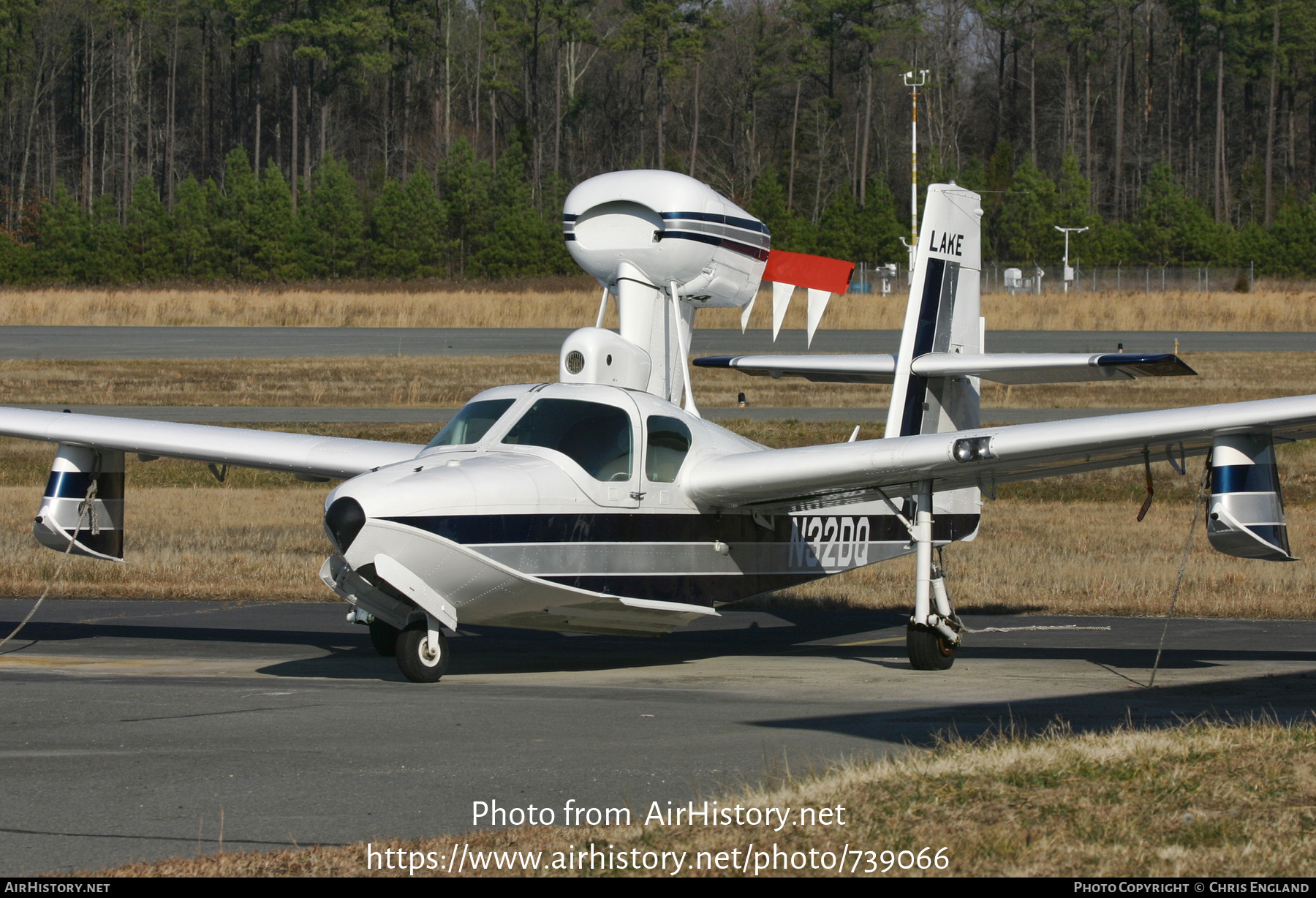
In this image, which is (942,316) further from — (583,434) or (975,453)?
(583,434)

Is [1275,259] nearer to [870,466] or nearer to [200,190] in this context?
[200,190]

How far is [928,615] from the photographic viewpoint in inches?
493

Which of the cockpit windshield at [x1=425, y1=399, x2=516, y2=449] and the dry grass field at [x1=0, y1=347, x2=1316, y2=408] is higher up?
the cockpit windshield at [x1=425, y1=399, x2=516, y2=449]

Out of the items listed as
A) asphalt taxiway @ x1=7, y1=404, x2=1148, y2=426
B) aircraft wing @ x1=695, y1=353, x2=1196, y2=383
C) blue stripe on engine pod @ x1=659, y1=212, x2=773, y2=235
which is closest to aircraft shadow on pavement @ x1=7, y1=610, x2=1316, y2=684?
aircraft wing @ x1=695, y1=353, x2=1196, y2=383

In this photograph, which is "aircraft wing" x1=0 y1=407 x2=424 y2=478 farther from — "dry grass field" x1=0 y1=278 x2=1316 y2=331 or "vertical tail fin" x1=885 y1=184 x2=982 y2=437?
"dry grass field" x1=0 y1=278 x2=1316 y2=331

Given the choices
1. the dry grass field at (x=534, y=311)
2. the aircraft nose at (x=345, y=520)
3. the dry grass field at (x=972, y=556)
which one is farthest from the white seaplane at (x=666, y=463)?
the dry grass field at (x=534, y=311)

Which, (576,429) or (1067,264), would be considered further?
(1067,264)

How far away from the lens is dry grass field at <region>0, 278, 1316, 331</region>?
205ft

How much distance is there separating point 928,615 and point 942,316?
3.92 metres

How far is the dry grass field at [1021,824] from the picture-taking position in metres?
5.64

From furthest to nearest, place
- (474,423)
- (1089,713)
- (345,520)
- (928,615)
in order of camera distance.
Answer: (928,615) → (474,423) → (345,520) → (1089,713)

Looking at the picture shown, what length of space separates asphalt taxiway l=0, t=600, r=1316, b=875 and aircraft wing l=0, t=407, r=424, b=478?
1778 mm

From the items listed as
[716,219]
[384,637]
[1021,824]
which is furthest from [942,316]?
[1021,824]

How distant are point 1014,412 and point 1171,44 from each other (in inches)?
3469
